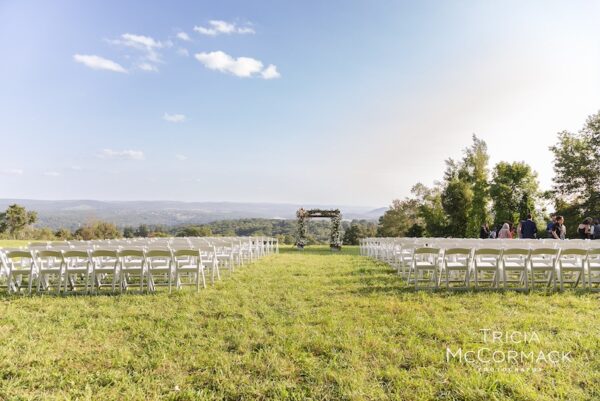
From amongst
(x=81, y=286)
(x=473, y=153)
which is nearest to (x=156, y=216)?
(x=473, y=153)

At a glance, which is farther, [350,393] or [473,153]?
[473,153]

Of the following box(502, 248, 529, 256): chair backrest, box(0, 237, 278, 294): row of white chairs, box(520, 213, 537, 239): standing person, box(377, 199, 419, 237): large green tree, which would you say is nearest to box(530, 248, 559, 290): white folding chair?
box(502, 248, 529, 256): chair backrest

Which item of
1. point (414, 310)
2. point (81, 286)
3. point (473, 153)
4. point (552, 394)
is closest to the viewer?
point (552, 394)

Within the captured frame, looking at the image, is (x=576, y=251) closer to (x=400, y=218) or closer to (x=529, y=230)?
(x=529, y=230)

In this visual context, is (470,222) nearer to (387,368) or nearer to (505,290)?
(505,290)

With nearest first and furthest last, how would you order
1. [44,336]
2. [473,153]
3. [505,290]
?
[44,336]
[505,290]
[473,153]

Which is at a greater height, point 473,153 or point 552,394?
point 473,153

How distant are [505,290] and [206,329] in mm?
5222

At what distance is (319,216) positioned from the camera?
20.0 meters

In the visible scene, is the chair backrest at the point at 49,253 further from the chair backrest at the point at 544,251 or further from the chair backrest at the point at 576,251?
the chair backrest at the point at 576,251

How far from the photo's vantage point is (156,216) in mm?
176500

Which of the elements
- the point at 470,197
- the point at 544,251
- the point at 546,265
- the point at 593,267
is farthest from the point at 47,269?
the point at 470,197

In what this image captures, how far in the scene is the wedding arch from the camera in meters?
19.3

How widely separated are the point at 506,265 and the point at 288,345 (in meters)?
5.21
